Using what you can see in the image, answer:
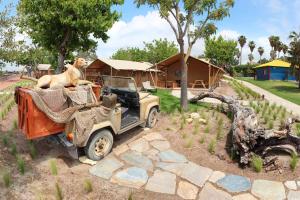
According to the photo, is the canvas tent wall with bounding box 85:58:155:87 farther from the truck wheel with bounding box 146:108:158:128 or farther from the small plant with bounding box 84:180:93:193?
the small plant with bounding box 84:180:93:193

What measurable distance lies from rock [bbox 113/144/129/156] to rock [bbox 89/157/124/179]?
334 millimetres

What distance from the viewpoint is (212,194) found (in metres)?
6.09

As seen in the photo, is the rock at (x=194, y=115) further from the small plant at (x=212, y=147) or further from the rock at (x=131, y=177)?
the rock at (x=131, y=177)

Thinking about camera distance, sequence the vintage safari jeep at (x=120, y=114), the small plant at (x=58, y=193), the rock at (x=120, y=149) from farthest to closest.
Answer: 1. the rock at (x=120, y=149)
2. the vintage safari jeep at (x=120, y=114)
3. the small plant at (x=58, y=193)

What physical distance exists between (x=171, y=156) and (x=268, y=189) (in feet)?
8.60

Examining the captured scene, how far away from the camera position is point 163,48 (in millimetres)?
60594

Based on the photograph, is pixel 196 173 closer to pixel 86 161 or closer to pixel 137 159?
pixel 137 159

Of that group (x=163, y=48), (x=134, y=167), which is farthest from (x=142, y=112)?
(x=163, y=48)

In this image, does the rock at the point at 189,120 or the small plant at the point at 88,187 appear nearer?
the small plant at the point at 88,187

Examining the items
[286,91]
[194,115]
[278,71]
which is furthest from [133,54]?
[194,115]

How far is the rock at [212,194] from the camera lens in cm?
596

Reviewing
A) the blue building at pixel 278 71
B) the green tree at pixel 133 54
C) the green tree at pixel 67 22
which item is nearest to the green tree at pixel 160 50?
the green tree at pixel 133 54

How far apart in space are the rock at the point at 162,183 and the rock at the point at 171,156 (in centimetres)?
71

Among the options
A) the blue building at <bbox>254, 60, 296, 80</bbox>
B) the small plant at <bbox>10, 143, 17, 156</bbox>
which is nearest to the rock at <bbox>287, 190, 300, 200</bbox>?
the small plant at <bbox>10, 143, 17, 156</bbox>
